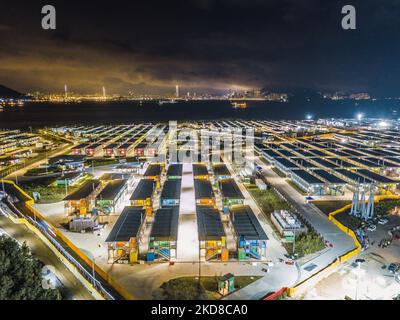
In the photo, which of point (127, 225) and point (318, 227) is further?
point (318, 227)

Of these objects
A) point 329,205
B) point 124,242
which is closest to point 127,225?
point 124,242

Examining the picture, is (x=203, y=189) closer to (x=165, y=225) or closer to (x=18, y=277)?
(x=165, y=225)

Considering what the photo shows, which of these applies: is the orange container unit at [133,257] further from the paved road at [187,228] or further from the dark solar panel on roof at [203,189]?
the dark solar panel on roof at [203,189]

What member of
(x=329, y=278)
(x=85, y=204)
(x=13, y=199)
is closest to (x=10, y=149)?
(x=13, y=199)

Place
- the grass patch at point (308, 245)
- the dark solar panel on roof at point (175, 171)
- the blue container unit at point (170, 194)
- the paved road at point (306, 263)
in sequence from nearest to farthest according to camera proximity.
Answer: the paved road at point (306, 263) → the grass patch at point (308, 245) → the blue container unit at point (170, 194) → the dark solar panel on roof at point (175, 171)

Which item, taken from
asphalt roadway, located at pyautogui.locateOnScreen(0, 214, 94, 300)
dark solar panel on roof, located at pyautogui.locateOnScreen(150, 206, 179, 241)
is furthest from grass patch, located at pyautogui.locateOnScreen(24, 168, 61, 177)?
dark solar panel on roof, located at pyautogui.locateOnScreen(150, 206, 179, 241)

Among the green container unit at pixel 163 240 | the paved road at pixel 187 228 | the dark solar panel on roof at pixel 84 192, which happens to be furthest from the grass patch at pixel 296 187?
the dark solar panel on roof at pixel 84 192

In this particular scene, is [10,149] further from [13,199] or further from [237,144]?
[237,144]
